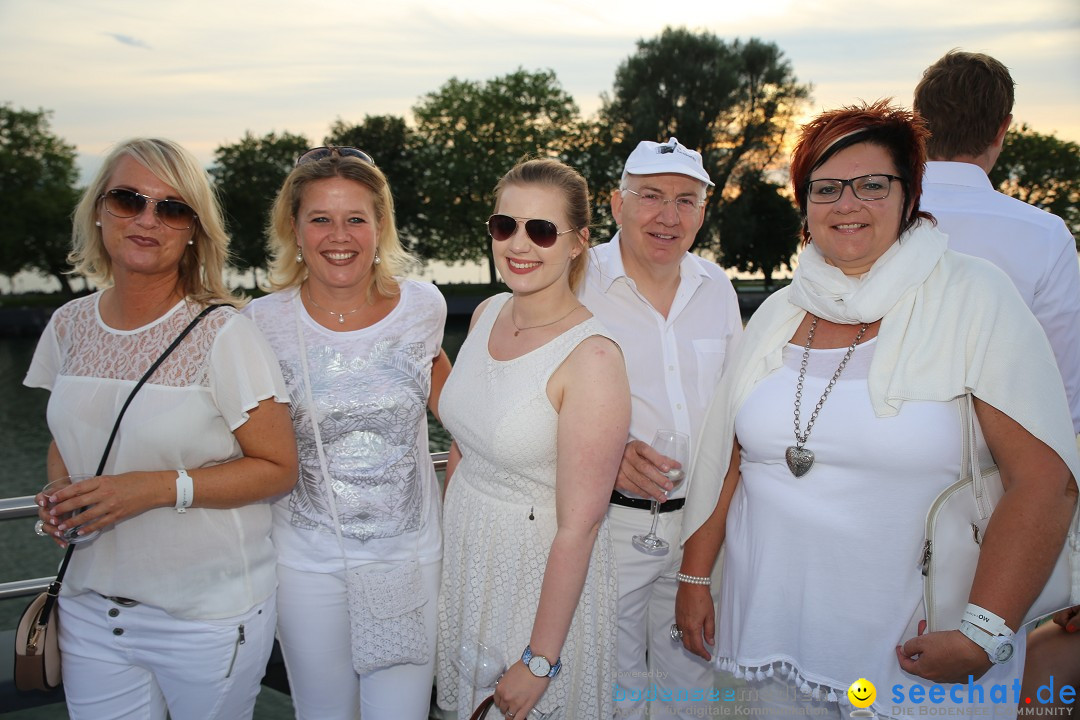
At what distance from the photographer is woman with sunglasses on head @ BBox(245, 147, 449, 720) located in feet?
8.41

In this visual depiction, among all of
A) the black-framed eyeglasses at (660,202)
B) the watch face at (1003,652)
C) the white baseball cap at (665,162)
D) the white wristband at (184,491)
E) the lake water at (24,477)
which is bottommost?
the lake water at (24,477)

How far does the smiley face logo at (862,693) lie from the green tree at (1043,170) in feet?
172

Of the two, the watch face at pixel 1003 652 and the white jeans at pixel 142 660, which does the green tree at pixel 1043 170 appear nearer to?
the watch face at pixel 1003 652

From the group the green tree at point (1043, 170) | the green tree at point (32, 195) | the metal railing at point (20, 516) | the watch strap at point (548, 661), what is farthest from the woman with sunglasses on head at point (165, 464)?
the green tree at point (1043, 170)

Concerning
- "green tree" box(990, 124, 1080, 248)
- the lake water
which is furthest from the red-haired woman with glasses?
"green tree" box(990, 124, 1080, 248)

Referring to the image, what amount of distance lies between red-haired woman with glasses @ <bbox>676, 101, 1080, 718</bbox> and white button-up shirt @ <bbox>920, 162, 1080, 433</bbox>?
0.79m

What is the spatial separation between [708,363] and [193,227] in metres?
2.14

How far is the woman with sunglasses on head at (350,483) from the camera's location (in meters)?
2.56

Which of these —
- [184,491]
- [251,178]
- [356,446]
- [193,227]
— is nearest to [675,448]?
[356,446]

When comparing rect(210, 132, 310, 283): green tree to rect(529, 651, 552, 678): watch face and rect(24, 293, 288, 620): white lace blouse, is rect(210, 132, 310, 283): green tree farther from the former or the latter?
rect(529, 651, 552, 678): watch face

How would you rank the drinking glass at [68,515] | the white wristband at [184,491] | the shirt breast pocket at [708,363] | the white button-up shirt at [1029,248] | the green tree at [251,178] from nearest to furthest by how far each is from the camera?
1. the drinking glass at [68,515]
2. the white wristband at [184,491]
3. the white button-up shirt at [1029,248]
4. the shirt breast pocket at [708,363]
5. the green tree at [251,178]

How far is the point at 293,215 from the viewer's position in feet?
9.33

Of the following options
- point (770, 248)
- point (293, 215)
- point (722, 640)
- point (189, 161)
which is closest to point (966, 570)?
point (722, 640)

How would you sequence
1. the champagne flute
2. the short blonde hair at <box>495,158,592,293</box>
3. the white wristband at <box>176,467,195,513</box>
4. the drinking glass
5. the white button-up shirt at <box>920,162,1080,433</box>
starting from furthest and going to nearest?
the white button-up shirt at <box>920,162,1080,433</box>
the champagne flute
the short blonde hair at <box>495,158,592,293</box>
the white wristband at <box>176,467,195,513</box>
the drinking glass
